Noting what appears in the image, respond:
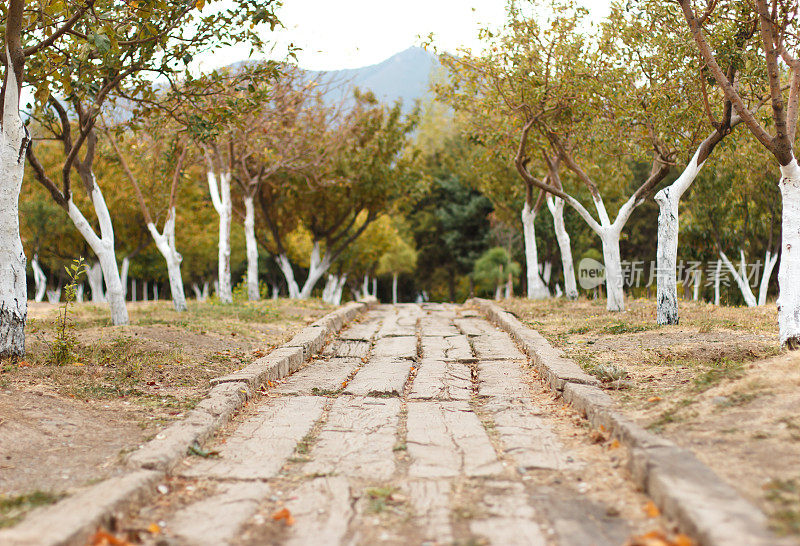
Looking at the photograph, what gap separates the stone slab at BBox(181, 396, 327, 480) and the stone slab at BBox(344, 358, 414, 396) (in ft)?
1.75

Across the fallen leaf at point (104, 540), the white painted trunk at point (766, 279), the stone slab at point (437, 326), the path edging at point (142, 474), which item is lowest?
the fallen leaf at point (104, 540)

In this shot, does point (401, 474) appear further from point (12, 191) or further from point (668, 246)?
point (668, 246)

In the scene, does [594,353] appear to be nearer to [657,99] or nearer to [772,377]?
[772,377]

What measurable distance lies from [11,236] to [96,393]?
1.96m

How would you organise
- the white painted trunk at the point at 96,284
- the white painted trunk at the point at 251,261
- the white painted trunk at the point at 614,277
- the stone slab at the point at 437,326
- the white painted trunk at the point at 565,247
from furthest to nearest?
the white painted trunk at the point at 96,284
the white painted trunk at the point at 251,261
the white painted trunk at the point at 565,247
the white painted trunk at the point at 614,277
the stone slab at the point at 437,326

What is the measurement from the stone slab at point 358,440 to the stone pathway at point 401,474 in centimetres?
2

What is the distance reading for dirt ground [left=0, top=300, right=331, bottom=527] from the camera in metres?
4.05

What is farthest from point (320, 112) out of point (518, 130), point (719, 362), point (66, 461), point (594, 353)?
point (66, 461)

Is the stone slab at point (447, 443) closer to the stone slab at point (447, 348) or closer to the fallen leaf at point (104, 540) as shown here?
the fallen leaf at point (104, 540)

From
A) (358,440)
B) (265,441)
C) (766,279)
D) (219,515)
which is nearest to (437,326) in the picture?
(358,440)

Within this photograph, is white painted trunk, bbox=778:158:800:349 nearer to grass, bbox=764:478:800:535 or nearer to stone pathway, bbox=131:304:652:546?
stone pathway, bbox=131:304:652:546

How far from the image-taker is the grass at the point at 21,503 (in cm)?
317

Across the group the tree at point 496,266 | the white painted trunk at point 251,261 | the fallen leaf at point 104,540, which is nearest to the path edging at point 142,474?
the fallen leaf at point 104,540

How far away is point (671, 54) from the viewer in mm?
10875
